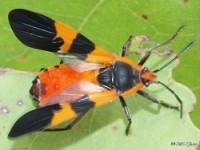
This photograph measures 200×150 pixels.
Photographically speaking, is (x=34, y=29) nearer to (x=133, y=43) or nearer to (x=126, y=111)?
(x=133, y=43)

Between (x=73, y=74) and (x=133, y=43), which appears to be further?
(x=133, y=43)

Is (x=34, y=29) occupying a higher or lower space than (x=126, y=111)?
higher

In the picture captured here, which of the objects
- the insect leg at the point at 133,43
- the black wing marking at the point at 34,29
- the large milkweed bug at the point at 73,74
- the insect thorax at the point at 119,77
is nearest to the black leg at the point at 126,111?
the large milkweed bug at the point at 73,74

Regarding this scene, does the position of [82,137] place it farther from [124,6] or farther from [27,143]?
[124,6]

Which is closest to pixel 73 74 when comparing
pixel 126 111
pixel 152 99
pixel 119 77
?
pixel 119 77

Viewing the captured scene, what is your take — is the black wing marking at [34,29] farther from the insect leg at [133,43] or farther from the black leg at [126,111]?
the black leg at [126,111]

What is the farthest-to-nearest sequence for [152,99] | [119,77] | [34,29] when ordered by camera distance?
[152,99] < [119,77] < [34,29]
